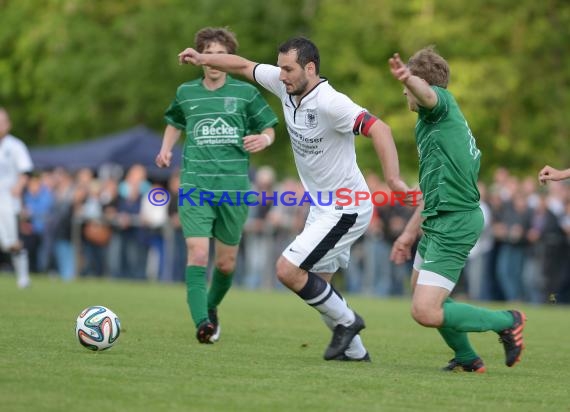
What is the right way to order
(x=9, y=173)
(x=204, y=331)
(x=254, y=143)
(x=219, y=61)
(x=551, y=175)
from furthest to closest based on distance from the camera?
(x=9, y=173) → (x=204, y=331) → (x=254, y=143) → (x=219, y=61) → (x=551, y=175)

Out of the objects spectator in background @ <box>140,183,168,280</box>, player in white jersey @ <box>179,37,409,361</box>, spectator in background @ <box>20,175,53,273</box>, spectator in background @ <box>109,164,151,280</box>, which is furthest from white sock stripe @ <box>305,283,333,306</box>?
spectator in background @ <box>20,175,53,273</box>

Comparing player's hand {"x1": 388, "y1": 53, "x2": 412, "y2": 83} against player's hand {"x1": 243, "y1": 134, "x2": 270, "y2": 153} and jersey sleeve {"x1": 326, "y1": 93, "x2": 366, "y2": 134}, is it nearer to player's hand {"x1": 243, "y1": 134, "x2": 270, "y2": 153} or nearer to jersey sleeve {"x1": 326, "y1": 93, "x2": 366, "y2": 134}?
jersey sleeve {"x1": 326, "y1": 93, "x2": 366, "y2": 134}

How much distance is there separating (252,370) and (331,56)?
27191 millimetres

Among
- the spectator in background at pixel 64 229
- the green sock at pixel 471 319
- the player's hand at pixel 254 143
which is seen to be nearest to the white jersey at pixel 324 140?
the player's hand at pixel 254 143

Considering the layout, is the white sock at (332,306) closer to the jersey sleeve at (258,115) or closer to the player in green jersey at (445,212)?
the player in green jersey at (445,212)

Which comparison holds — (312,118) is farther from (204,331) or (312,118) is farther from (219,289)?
(219,289)

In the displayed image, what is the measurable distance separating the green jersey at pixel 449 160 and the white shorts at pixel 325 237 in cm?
70

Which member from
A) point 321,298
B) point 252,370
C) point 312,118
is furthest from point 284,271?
point 312,118

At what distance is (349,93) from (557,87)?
571 cm

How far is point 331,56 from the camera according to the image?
34656 mm

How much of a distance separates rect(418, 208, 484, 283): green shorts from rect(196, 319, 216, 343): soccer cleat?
212 cm

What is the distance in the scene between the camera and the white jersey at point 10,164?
16.9 m

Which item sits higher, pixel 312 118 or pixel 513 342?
pixel 312 118

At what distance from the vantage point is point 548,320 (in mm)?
15758
